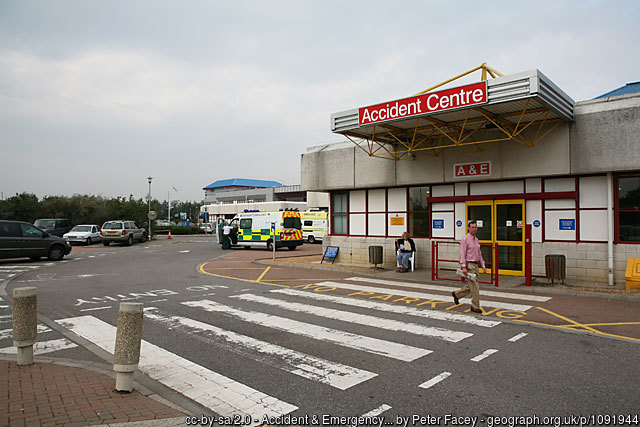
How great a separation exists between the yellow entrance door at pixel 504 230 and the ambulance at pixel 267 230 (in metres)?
15.4

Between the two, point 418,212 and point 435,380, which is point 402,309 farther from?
point 418,212

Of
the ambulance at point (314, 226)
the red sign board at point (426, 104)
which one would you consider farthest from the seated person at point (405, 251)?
the ambulance at point (314, 226)

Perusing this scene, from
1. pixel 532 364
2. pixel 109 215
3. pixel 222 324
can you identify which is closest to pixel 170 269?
pixel 222 324

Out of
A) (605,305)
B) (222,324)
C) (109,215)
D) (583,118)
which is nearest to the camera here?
(222,324)

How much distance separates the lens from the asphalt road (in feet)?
15.1

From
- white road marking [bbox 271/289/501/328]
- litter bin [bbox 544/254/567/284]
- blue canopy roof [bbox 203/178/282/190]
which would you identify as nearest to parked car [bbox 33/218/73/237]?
white road marking [bbox 271/289/501/328]

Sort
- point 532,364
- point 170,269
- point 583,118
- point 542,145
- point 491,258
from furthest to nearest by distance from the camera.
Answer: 1. point 170,269
2. point 491,258
3. point 542,145
4. point 583,118
5. point 532,364

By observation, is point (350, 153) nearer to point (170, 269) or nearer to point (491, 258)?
point (491, 258)

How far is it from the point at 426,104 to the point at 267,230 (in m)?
18.6

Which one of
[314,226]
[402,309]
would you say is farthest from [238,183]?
[402,309]

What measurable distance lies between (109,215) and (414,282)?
45523 millimetres

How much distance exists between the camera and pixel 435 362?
233 inches

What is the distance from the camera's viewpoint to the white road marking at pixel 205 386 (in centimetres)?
456

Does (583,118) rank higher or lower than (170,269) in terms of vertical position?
higher
